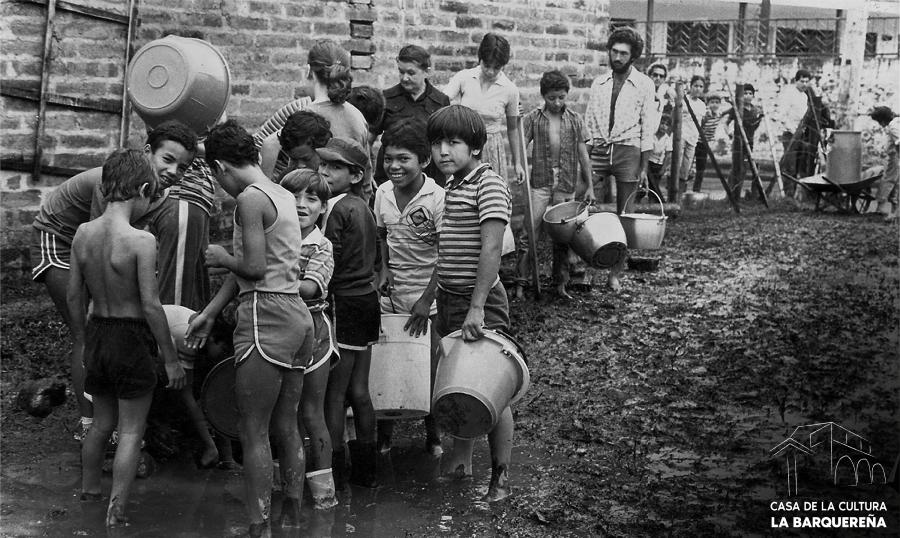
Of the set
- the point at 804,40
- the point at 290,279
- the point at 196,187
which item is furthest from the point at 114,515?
the point at 804,40

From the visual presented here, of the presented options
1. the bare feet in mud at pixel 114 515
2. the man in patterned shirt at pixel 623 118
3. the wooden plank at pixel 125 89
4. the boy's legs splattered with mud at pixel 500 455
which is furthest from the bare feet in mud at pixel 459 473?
the man in patterned shirt at pixel 623 118

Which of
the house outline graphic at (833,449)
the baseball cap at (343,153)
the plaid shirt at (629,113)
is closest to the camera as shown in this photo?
the baseball cap at (343,153)

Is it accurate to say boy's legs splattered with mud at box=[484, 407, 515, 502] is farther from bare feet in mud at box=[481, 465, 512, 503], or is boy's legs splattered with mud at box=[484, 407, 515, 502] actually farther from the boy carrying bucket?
the boy carrying bucket

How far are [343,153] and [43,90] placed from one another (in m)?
3.59

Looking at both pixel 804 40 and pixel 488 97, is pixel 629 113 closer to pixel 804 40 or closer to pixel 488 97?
pixel 488 97

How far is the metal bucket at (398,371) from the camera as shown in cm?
545

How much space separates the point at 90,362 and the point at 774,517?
9.58ft

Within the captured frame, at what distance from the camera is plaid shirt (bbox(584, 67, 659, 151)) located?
9680 millimetres

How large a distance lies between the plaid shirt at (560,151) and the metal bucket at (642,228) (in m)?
0.87

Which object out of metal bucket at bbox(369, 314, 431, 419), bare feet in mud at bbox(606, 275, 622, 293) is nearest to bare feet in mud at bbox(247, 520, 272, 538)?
metal bucket at bbox(369, 314, 431, 419)

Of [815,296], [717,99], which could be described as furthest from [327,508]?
[717,99]

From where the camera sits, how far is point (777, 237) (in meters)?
12.6

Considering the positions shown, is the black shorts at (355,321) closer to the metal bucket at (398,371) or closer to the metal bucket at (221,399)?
the metal bucket at (398,371)

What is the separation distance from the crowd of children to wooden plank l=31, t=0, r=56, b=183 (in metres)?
2.35
